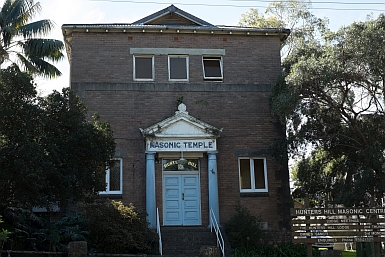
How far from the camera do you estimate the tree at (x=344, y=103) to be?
60.0 feet

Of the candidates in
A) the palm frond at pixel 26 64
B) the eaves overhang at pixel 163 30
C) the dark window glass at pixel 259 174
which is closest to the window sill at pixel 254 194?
the dark window glass at pixel 259 174

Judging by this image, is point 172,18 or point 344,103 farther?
point 172,18

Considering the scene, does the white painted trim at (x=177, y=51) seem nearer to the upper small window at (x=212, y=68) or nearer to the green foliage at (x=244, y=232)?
the upper small window at (x=212, y=68)

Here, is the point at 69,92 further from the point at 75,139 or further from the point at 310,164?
the point at 310,164

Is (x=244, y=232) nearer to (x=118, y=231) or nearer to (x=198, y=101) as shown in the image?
(x=118, y=231)

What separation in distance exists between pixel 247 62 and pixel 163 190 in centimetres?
615

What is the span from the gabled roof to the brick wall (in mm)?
1023

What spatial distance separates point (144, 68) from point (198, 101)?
254 centimetres

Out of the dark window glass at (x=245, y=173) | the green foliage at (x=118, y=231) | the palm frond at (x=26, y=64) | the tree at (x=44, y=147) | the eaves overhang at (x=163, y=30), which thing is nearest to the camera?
the tree at (x=44, y=147)

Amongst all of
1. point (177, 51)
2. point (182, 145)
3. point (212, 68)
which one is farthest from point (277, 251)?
point (177, 51)

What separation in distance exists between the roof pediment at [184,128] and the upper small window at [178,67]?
1662mm

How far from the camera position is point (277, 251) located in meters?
19.1

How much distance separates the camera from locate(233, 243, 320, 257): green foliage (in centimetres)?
1838

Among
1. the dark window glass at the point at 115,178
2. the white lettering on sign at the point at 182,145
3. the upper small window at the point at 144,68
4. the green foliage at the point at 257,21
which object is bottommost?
the dark window glass at the point at 115,178
